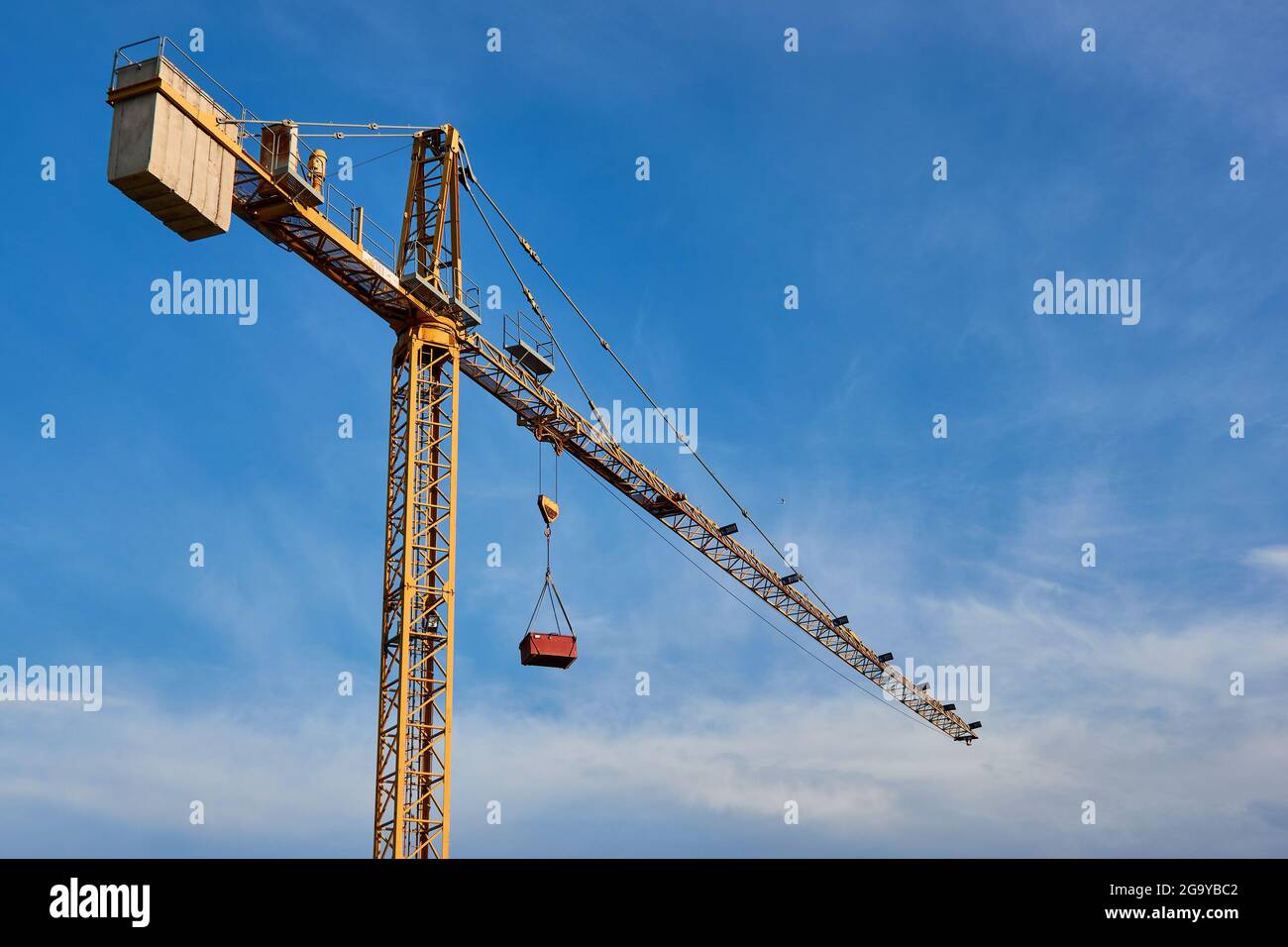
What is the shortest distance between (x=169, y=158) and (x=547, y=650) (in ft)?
68.8

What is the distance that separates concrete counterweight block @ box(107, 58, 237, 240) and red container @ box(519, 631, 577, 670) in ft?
58.8

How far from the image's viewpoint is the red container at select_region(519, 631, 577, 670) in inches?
1797

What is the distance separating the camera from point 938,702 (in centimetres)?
9531

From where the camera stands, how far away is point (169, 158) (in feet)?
118

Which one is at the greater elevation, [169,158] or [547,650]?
[169,158]

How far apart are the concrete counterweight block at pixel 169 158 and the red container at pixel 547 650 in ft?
58.8
